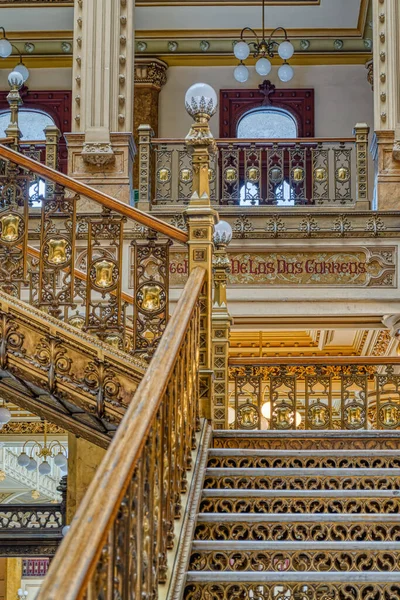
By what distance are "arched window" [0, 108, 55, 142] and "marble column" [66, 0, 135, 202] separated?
13.0ft

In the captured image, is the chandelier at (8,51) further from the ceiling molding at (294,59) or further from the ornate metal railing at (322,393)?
the ornate metal railing at (322,393)

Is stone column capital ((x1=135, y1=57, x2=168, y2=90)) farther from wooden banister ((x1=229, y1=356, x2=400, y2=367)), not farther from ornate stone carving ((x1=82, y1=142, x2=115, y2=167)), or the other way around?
wooden banister ((x1=229, y1=356, x2=400, y2=367))

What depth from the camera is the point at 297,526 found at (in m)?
4.32

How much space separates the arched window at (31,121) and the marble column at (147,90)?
126 centimetres

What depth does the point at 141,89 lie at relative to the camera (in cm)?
1495

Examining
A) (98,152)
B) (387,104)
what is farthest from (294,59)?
(98,152)

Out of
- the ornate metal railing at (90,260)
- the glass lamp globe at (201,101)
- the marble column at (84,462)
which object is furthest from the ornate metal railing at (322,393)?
the glass lamp globe at (201,101)

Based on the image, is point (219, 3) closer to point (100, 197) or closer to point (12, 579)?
point (100, 197)

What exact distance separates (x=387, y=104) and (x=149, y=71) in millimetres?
4750

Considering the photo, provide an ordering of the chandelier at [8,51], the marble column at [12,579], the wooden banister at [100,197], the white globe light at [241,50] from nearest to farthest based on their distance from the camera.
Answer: the wooden banister at [100,197], the white globe light at [241,50], the chandelier at [8,51], the marble column at [12,579]

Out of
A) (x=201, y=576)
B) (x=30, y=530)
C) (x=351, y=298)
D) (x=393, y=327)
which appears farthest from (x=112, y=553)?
(x=30, y=530)

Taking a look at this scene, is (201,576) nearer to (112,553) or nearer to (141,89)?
(112,553)

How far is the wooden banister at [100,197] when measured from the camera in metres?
5.37

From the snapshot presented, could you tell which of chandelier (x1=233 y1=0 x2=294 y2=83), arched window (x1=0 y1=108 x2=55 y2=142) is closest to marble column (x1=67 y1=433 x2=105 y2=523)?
chandelier (x1=233 y1=0 x2=294 y2=83)
